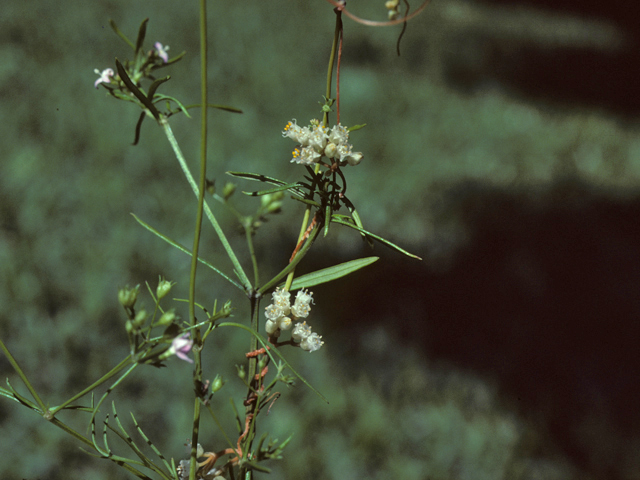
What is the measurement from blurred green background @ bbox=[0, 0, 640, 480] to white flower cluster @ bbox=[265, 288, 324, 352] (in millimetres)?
886

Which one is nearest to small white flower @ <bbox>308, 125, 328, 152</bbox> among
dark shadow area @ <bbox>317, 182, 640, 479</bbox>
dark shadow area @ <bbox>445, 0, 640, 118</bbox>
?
dark shadow area @ <bbox>317, 182, 640, 479</bbox>

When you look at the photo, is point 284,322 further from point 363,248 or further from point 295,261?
point 363,248

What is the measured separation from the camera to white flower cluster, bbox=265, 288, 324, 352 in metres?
0.41

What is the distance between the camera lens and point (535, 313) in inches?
69.7

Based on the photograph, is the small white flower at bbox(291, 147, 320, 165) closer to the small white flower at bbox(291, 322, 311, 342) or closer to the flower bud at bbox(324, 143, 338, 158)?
the flower bud at bbox(324, 143, 338, 158)

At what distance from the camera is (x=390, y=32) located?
7.44 feet

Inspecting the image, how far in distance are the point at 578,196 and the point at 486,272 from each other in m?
0.66

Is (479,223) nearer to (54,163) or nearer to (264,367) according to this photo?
(54,163)

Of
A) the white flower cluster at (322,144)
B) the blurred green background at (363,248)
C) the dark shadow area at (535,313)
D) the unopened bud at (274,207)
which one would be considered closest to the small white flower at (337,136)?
the white flower cluster at (322,144)

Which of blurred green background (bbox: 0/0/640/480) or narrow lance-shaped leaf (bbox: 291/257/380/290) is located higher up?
narrow lance-shaped leaf (bbox: 291/257/380/290)

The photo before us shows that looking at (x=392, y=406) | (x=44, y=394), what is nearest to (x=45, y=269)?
(x=44, y=394)

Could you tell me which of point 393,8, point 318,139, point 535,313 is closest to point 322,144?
point 318,139

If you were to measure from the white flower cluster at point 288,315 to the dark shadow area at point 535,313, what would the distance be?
3.51 ft

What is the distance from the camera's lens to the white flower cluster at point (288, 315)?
41cm
